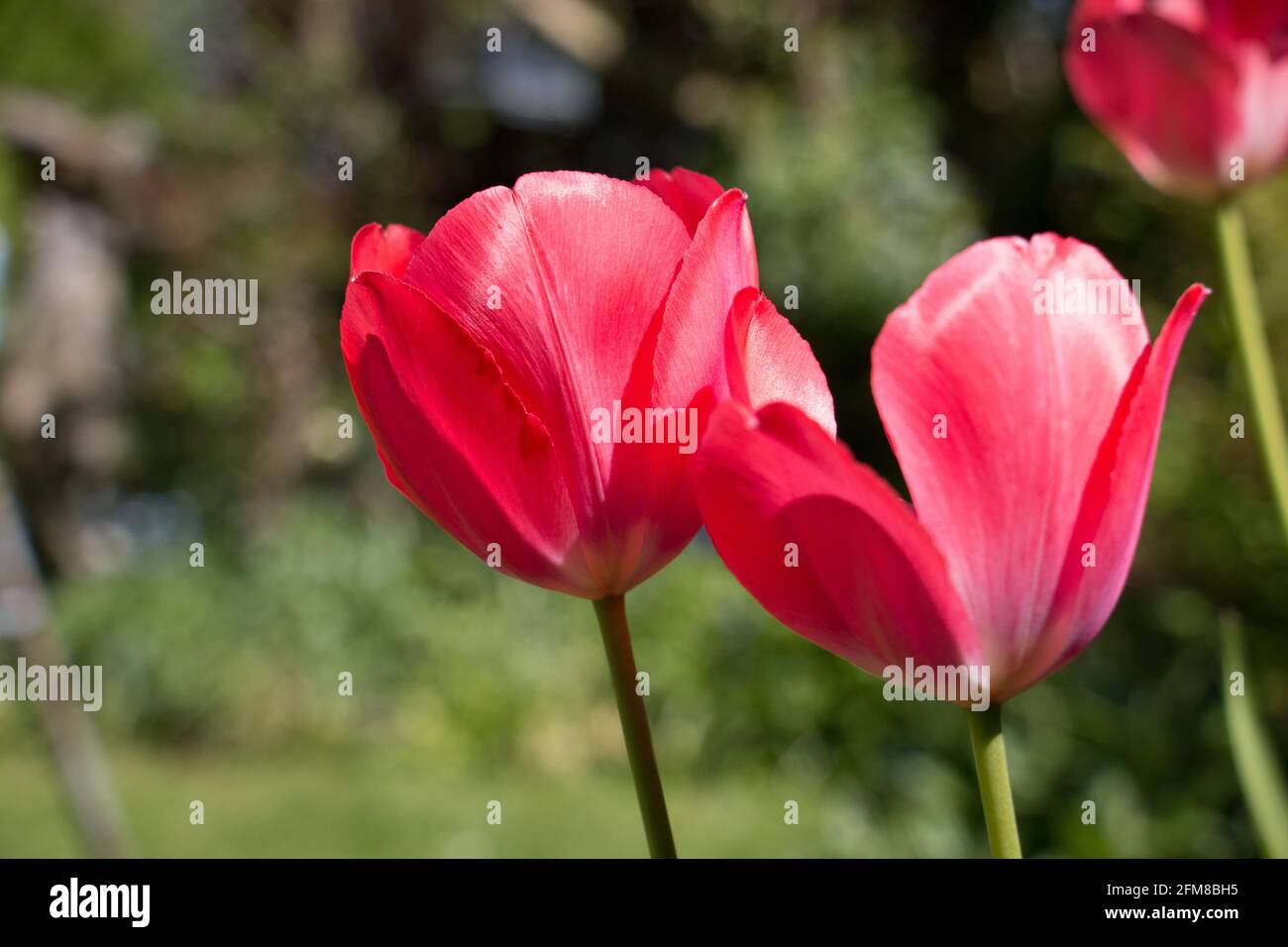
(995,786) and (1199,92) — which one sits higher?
(1199,92)

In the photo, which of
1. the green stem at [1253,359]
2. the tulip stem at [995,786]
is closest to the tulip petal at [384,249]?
the tulip stem at [995,786]

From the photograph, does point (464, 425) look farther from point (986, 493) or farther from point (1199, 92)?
point (1199, 92)

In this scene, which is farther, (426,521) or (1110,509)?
(426,521)

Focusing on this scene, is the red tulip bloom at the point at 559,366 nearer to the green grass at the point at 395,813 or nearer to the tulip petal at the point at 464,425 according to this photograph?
the tulip petal at the point at 464,425

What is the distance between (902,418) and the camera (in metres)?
0.35

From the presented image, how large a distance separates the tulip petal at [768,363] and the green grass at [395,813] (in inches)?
121

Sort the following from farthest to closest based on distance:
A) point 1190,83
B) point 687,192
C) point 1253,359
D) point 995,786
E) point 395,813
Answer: point 395,813 → point 1190,83 → point 1253,359 → point 687,192 → point 995,786

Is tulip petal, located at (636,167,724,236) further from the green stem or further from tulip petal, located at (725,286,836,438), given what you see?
the green stem

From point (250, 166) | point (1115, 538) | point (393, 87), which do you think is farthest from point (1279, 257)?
point (393, 87)

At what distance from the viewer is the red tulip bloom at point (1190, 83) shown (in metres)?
0.86

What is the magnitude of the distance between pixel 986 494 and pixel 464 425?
15 cm

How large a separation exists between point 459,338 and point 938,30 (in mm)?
8443

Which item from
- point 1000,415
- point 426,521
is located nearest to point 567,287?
point 1000,415

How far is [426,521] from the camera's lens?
743 centimetres
